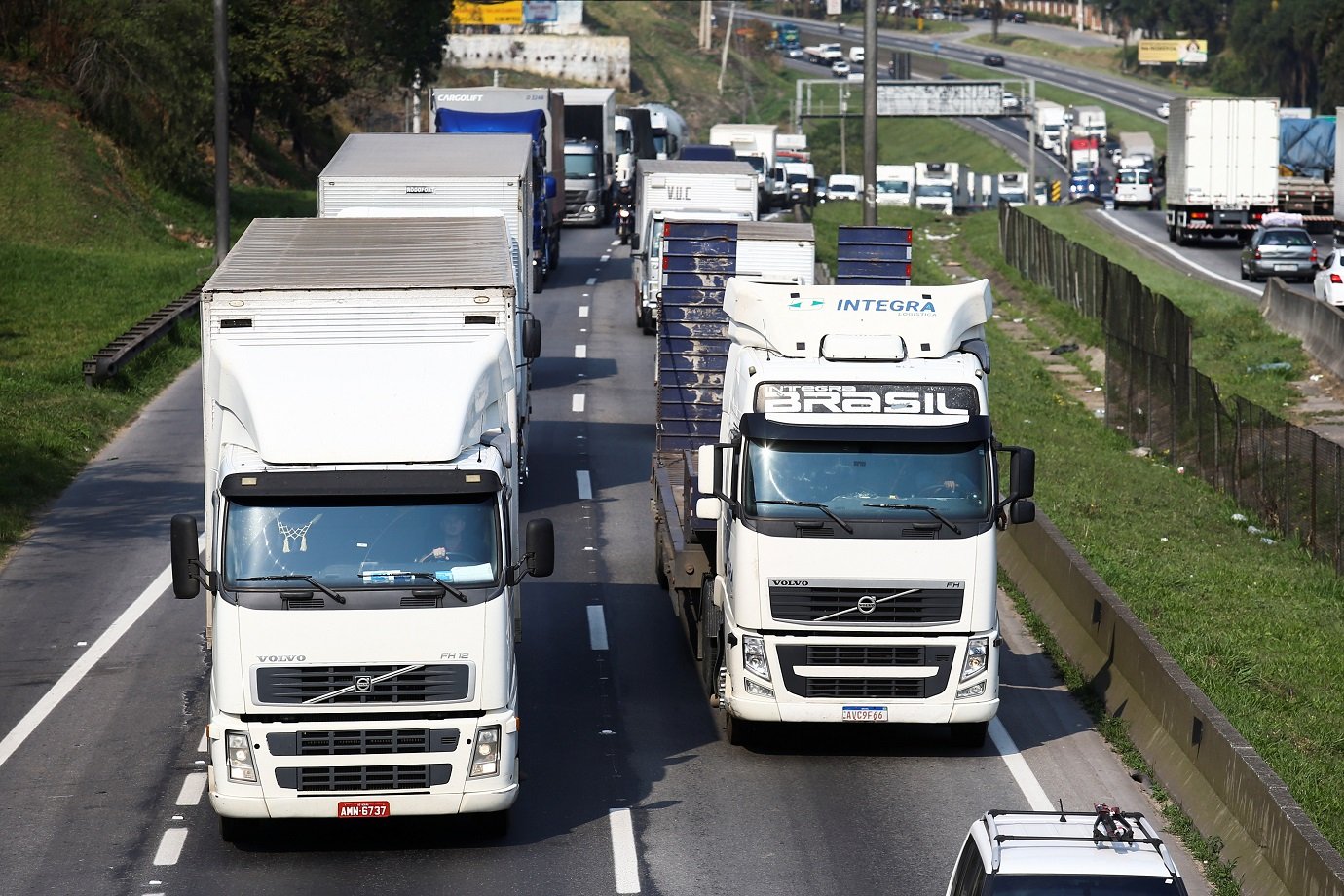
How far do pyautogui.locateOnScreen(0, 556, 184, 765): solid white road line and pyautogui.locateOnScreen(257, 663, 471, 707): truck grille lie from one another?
163 inches

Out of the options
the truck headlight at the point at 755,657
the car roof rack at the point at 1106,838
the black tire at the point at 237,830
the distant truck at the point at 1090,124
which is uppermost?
the distant truck at the point at 1090,124

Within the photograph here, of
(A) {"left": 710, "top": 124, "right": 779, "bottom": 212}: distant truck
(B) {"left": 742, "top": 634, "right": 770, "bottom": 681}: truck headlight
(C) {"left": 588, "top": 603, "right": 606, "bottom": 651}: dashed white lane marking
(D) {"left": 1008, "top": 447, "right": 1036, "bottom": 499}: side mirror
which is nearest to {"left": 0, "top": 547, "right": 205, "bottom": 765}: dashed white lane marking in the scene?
(C) {"left": 588, "top": 603, "right": 606, "bottom": 651}: dashed white lane marking

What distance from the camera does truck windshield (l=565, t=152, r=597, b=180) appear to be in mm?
62094

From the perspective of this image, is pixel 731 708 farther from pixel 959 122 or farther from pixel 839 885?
pixel 959 122

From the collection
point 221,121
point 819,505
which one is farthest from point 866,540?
point 221,121

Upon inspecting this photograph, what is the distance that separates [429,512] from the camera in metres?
12.4

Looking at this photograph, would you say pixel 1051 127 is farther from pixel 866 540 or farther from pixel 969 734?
pixel 866 540

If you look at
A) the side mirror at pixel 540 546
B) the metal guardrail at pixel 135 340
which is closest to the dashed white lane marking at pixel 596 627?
the side mirror at pixel 540 546

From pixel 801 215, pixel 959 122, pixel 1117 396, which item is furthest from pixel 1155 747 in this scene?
pixel 959 122

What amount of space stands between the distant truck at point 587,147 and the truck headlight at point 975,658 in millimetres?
48918

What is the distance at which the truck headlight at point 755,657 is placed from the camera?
14.6m

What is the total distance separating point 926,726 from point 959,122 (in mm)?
130862

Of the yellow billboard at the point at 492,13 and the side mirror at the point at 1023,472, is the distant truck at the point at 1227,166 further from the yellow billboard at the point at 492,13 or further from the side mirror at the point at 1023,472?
the yellow billboard at the point at 492,13

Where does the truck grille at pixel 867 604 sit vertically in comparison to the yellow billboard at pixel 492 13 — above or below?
below
